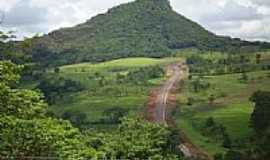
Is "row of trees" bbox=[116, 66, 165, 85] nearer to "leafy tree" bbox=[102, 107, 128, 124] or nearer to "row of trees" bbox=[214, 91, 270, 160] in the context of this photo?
"leafy tree" bbox=[102, 107, 128, 124]

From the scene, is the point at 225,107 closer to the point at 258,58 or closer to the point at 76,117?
the point at 76,117

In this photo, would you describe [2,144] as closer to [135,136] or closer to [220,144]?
[135,136]

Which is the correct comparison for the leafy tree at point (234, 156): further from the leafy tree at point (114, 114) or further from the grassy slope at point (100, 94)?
the grassy slope at point (100, 94)

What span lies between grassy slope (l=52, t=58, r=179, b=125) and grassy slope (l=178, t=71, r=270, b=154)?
30.0ft

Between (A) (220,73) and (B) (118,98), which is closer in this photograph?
(B) (118,98)

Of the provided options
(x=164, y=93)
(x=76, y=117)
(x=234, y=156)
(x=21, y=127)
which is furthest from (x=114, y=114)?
(x=21, y=127)

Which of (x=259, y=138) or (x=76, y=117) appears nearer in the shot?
(x=259, y=138)

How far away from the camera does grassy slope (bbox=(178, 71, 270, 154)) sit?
88662 mm

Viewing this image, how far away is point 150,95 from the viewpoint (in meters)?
122

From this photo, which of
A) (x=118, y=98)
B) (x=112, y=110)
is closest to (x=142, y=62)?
(x=118, y=98)

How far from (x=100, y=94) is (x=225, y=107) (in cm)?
2839

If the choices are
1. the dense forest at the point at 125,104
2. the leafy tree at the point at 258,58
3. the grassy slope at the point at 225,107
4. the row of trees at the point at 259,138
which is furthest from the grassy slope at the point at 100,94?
the row of trees at the point at 259,138

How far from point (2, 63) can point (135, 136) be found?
89.5 feet

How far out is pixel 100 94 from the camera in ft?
406
